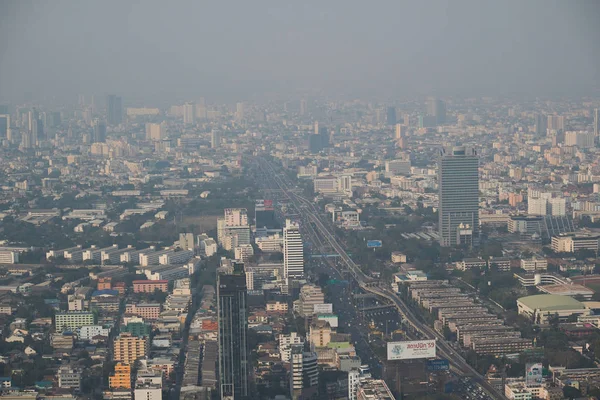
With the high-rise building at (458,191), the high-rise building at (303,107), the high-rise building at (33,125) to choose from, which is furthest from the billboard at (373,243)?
the high-rise building at (303,107)

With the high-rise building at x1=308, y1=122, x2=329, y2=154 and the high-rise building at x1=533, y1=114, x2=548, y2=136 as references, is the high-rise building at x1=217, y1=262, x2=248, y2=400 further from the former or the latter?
the high-rise building at x1=533, y1=114, x2=548, y2=136

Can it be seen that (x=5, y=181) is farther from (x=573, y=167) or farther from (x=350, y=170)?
(x=573, y=167)

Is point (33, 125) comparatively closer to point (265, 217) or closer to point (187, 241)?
point (265, 217)

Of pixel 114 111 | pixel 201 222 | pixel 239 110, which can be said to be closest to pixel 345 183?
pixel 201 222

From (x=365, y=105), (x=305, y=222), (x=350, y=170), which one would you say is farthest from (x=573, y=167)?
(x=365, y=105)

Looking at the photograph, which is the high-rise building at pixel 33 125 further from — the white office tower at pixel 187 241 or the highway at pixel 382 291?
the white office tower at pixel 187 241

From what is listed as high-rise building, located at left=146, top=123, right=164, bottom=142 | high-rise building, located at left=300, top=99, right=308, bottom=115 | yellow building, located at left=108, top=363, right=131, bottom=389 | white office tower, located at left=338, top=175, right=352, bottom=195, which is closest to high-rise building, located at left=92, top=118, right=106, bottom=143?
high-rise building, located at left=146, top=123, right=164, bottom=142
